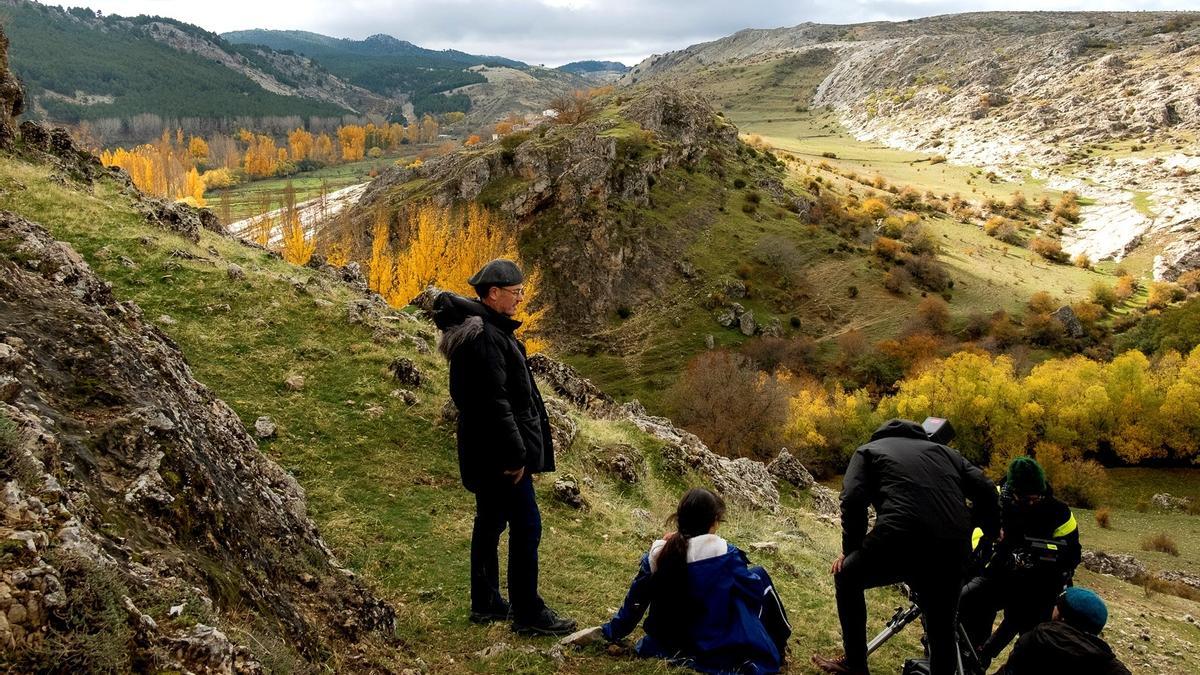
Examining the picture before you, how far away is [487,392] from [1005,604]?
220 inches

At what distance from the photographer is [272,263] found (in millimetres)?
18516

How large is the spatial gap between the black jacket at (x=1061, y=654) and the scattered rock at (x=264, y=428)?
363 inches

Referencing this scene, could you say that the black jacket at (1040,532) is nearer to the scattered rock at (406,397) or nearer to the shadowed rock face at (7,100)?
the scattered rock at (406,397)

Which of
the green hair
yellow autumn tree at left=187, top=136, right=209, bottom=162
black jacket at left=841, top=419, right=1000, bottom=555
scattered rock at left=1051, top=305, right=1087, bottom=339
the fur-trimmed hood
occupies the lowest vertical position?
scattered rock at left=1051, top=305, right=1087, bottom=339

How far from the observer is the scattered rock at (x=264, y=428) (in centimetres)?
962

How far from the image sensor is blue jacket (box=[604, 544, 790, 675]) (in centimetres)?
556

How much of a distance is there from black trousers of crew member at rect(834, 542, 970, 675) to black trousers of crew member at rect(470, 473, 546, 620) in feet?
8.84

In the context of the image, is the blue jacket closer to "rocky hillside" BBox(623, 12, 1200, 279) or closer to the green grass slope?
the green grass slope

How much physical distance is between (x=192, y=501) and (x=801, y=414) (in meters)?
58.6

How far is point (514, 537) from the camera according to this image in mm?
5922

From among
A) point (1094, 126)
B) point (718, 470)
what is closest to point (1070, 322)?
point (718, 470)

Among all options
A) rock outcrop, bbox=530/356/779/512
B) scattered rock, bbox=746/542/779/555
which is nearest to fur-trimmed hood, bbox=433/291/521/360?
scattered rock, bbox=746/542/779/555

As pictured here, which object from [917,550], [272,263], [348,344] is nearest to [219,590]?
[917,550]

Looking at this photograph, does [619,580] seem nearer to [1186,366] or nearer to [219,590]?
[219,590]
